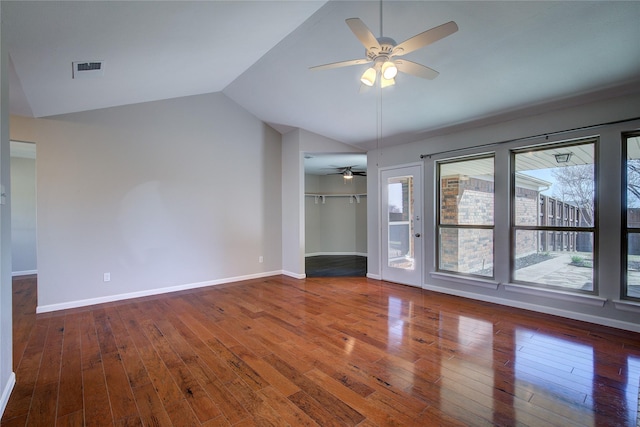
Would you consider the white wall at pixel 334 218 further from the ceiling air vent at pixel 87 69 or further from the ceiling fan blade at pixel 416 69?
the ceiling fan blade at pixel 416 69

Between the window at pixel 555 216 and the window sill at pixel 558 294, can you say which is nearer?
the window sill at pixel 558 294

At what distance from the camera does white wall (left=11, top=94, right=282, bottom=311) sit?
12.8 ft

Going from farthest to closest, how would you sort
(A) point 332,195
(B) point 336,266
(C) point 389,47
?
1. (A) point 332,195
2. (B) point 336,266
3. (C) point 389,47

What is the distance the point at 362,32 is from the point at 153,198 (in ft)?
13.1

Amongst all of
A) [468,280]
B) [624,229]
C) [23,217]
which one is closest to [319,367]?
[468,280]

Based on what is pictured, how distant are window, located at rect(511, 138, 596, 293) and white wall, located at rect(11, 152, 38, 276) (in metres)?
9.07

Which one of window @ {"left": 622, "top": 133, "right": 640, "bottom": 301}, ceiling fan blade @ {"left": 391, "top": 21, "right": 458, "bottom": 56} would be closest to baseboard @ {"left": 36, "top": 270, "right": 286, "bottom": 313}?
ceiling fan blade @ {"left": 391, "top": 21, "right": 458, "bottom": 56}

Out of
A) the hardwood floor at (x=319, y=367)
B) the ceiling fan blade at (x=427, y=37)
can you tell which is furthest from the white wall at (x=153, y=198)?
the ceiling fan blade at (x=427, y=37)

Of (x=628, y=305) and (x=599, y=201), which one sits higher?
(x=599, y=201)

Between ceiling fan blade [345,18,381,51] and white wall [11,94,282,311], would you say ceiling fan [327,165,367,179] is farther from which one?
ceiling fan blade [345,18,381,51]

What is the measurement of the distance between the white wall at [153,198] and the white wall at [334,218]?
120 inches

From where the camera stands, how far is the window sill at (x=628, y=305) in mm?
3051

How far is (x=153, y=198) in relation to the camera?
4.61 metres

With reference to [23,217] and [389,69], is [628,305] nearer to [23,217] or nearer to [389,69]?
[389,69]
